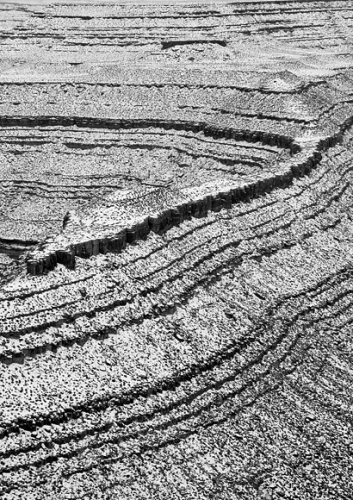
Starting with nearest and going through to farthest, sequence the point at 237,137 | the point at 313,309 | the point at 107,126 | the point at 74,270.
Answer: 1. the point at 74,270
2. the point at 313,309
3. the point at 237,137
4. the point at 107,126

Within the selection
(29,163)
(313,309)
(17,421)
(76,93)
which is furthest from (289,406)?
(76,93)

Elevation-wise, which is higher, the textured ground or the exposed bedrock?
the exposed bedrock

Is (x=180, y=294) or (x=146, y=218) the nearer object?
(x=180, y=294)

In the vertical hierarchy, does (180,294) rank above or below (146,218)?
below

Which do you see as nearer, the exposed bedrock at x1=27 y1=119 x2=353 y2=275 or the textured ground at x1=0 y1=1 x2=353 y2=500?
the textured ground at x1=0 y1=1 x2=353 y2=500

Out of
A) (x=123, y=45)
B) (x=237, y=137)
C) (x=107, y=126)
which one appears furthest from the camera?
(x=123, y=45)

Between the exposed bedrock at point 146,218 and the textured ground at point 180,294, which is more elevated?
the exposed bedrock at point 146,218

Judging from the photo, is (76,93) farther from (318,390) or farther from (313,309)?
(318,390)

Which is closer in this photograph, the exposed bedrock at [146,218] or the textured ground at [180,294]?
the textured ground at [180,294]
